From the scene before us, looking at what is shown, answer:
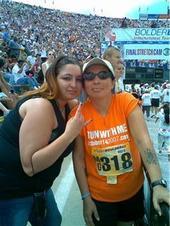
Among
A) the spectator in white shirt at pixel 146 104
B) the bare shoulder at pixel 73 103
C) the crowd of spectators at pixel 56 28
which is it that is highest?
the bare shoulder at pixel 73 103

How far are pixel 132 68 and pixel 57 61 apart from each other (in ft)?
97.5

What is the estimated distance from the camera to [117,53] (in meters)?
4.55

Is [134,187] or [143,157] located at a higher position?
[143,157]

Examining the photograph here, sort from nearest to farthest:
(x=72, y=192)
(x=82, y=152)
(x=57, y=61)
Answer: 1. (x=57, y=61)
2. (x=82, y=152)
3. (x=72, y=192)

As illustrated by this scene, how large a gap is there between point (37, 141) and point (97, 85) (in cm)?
51

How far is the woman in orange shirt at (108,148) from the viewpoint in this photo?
2.46 metres

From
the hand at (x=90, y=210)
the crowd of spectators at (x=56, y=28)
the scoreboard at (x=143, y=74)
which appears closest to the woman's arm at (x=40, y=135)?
the hand at (x=90, y=210)

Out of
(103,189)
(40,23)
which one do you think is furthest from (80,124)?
(40,23)

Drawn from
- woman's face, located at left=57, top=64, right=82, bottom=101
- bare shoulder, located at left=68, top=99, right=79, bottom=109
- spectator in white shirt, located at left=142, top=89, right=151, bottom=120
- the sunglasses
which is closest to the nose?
woman's face, located at left=57, top=64, right=82, bottom=101

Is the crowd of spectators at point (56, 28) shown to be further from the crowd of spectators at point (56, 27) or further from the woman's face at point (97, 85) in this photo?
the woman's face at point (97, 85)

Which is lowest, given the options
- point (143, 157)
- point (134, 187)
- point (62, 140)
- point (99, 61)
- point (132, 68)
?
point (132, 68)

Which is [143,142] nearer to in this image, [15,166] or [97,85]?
[97,85]

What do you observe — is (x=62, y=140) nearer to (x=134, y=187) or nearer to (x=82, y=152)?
(x=82, y=152)

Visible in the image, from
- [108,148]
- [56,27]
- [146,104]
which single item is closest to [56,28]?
[56,27]
